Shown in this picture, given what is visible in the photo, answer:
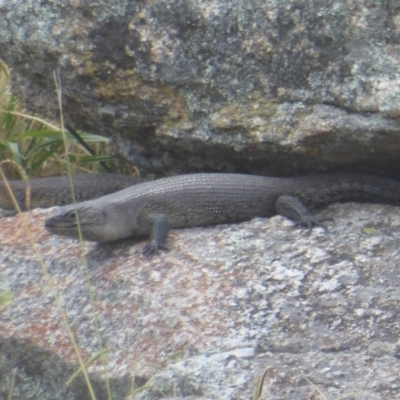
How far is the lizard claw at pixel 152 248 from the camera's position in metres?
4.43

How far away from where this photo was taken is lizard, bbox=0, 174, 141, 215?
608 centimetres

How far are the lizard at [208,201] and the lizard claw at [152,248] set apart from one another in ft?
0.16

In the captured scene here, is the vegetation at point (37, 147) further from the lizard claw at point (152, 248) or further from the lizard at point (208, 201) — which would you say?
the lizard claw at point (152, 248)

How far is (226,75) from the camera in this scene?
4.43m

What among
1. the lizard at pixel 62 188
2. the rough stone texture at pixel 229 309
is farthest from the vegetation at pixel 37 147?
the rough stone texture at pixel 229 309

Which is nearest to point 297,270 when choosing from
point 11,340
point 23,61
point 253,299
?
point 253,299

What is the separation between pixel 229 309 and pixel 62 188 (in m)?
2.91

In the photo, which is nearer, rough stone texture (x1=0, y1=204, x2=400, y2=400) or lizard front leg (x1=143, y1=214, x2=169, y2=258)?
rough stone texture (x1=0, y1=204, x2=400, y2=400)

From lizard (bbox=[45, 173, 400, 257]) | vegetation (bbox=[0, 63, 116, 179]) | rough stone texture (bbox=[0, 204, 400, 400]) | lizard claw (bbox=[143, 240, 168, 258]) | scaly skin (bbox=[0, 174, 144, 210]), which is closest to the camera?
rough stone texture (bbox=[0, 204, 400, 400])

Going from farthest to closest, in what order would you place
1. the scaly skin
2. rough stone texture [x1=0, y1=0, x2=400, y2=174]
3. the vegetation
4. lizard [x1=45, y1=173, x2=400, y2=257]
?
1. the vegetation
2. the scaly skin
3. lizard [x1=45, y1=173, x2=400, y2=257]
4. rough stone texture [x1=0, y1=0, x2=400, y2=174]

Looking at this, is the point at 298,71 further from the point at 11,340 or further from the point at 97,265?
the point at 11,340

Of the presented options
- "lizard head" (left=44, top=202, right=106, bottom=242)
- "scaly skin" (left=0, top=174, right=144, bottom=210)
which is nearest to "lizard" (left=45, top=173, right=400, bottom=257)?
"lizard head" (left=44, top=202, right=106, bottom=242)

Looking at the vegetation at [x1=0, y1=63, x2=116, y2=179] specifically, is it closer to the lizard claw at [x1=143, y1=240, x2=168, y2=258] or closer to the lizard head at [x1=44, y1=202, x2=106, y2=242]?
the lizard head at [x1=44, y1=202, x2=106, y2=242]

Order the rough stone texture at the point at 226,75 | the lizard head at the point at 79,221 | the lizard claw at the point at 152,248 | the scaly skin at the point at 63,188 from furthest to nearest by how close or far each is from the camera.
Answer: the scaly skin at the point at 63,188 → the lizard head at the point at 79,221 → the lizard claw at the point at 152,248 → the rough stone texture at the point at 226,75
